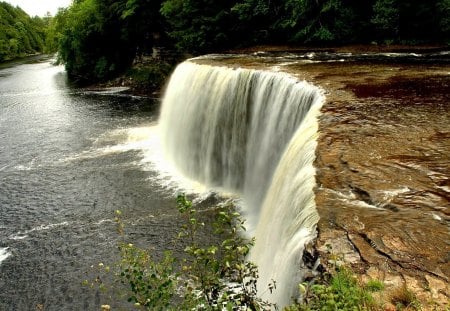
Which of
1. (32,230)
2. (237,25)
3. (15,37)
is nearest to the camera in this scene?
(32,230)

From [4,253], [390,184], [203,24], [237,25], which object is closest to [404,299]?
[390,184]

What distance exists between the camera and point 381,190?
18.5ft

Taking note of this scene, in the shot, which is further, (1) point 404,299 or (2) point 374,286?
(2) point 374,286

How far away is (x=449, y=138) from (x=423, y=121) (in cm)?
98

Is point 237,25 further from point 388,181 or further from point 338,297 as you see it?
point 338,297

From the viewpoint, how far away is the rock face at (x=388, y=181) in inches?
163

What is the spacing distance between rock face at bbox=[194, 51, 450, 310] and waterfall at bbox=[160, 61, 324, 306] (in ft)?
1.16

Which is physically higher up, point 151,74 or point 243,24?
point 243,24

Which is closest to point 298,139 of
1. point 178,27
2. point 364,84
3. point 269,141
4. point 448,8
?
point 269,141

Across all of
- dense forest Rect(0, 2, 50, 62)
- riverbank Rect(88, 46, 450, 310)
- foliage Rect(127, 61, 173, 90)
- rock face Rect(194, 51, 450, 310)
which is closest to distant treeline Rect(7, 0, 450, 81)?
foliage Rect(127, 61, 173, 90)

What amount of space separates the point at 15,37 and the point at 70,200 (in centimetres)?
11582

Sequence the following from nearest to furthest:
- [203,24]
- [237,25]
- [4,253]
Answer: [4,253]
[237,25]
[203,24]

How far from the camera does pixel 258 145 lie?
12.3 meters

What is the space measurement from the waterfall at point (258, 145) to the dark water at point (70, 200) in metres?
1.89
